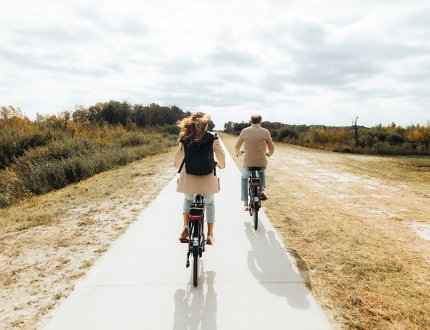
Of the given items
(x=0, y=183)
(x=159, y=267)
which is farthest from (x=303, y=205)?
(x=0, y=183)

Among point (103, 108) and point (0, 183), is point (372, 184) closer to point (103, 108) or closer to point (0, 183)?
point (0, 183)

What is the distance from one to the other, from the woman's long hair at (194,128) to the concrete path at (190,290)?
5.95ft

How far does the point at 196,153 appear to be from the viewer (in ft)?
14.3

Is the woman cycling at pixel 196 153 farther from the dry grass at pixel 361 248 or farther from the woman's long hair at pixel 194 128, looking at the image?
the dry grass at pixel 361 248

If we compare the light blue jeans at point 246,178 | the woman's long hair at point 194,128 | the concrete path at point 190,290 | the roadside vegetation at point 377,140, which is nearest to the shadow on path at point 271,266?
the concrete path at point 190,290

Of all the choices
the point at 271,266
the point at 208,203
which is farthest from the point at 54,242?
the point at 271,266

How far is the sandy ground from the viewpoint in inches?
153

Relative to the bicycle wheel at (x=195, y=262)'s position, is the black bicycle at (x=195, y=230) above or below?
above

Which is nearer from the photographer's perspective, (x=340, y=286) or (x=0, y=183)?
(x=340, y=286)

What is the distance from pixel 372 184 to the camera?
12430mm

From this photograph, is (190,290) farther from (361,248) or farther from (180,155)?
(361,248)

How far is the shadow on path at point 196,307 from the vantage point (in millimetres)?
3285

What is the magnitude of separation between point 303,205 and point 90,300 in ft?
20.2

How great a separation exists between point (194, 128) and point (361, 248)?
11.7ft
